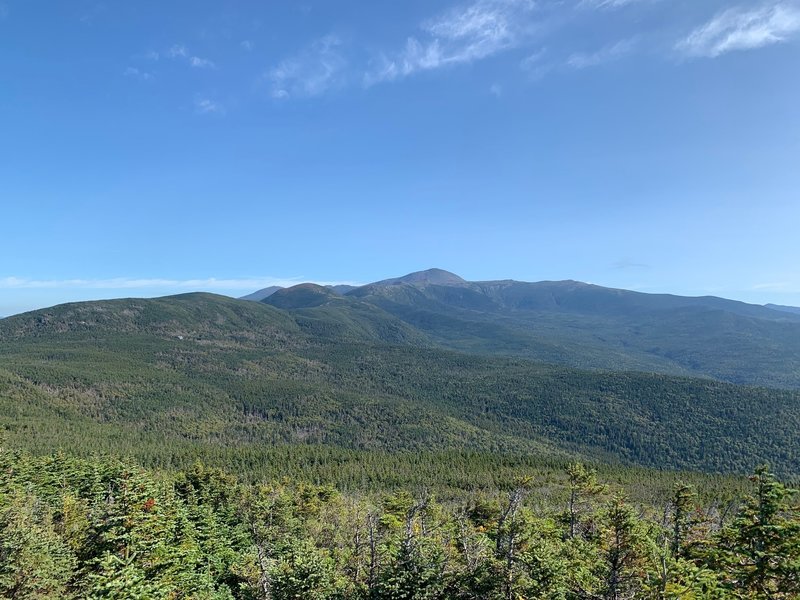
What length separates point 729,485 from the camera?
13262 centimetres

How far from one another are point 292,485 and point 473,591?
94.4m

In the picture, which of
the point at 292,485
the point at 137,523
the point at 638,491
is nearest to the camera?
the point at 137,523

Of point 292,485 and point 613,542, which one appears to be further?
point 292,485

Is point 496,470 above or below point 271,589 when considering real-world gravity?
below

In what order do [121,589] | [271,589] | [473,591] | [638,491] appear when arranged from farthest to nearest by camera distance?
1. [638,491]
2. [271,589]
3. [473,591]
4. [121,589]

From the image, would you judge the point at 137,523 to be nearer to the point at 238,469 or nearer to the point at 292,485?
the point at 292,485

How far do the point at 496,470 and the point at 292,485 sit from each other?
75.2 m

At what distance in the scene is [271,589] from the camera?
3625 cm

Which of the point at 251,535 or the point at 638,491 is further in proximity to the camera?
the point at 638,491

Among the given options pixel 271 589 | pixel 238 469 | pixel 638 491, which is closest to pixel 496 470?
pixel 638 491

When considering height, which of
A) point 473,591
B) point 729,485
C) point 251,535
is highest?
point 473,591

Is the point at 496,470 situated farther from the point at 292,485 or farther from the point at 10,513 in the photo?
the point at 10,513

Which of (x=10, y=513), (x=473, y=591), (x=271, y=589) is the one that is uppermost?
(x=10, y=513)

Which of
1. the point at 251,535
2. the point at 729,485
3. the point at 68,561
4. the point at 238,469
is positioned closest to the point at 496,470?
the point at 729,485
